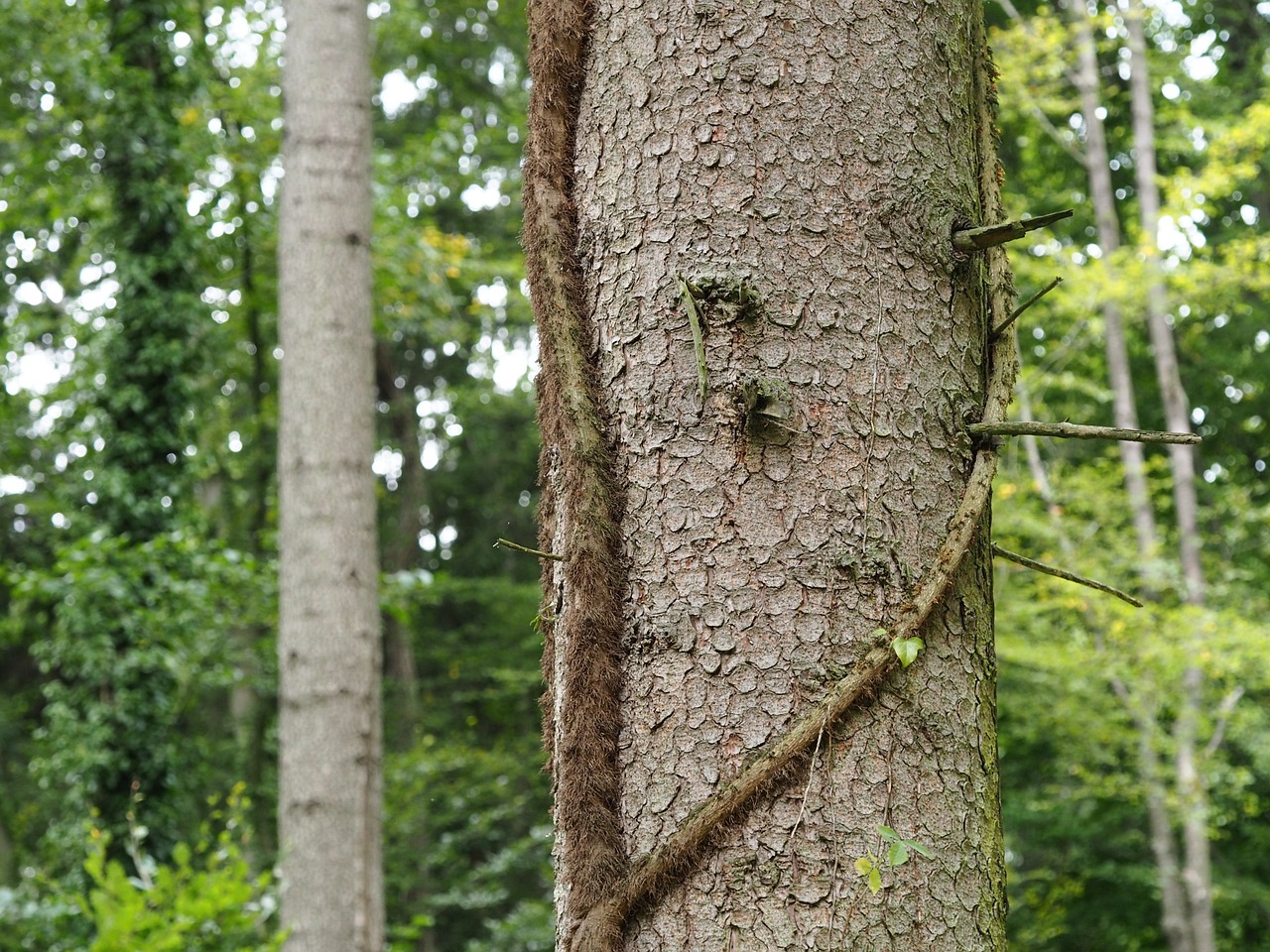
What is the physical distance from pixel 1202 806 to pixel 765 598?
8.70 meters

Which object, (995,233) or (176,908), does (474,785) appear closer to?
(176,908)

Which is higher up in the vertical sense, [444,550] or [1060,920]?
[444,550]

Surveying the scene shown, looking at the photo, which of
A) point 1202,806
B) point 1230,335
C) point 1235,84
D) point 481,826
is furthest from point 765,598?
point 1235,84

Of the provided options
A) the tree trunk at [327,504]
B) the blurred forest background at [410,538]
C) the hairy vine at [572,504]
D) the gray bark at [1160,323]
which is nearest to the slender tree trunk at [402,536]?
the blurred forest background at [410,538]

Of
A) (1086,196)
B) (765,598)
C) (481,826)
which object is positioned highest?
(1086,196)

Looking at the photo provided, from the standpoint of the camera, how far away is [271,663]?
951cm

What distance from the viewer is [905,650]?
1.09m

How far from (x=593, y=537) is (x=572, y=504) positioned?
52 mm

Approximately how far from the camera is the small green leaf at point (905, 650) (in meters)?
1.08

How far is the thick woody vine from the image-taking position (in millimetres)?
1080

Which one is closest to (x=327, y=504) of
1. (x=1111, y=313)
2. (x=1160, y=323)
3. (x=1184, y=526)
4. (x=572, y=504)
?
(x=572, y=504)

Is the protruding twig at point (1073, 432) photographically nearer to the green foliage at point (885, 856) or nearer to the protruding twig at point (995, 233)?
the protruding twig at point (995, 233)

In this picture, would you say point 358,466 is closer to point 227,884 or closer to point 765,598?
point 227,884

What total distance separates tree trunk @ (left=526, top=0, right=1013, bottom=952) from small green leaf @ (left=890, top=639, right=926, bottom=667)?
0.06ft
